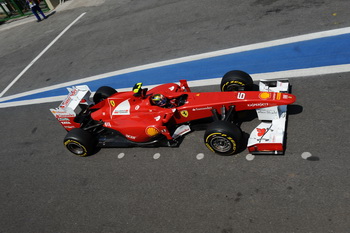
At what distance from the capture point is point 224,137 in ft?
17.2

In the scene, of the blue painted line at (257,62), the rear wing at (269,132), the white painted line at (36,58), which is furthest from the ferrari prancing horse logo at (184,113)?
the white painted line at (36,58)

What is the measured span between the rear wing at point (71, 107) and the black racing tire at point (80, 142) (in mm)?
448

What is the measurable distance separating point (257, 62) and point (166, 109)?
3678 millimetres

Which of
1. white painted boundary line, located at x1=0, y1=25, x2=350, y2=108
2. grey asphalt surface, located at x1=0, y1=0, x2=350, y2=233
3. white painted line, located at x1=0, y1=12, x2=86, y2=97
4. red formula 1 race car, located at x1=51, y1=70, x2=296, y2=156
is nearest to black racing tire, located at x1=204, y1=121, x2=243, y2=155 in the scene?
red formula 1 race car, located at x1=51, y1=70, x2=296, y2=156

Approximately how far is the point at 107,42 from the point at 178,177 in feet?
29.2

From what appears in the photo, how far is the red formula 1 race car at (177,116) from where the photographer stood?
17.6ft

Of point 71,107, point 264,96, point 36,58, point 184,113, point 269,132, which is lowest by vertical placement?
point 36,58

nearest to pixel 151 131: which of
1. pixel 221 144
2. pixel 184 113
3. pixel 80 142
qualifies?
pixel 184 113

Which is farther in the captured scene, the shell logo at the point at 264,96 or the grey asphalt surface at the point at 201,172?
the shell logo at the point at 264,96

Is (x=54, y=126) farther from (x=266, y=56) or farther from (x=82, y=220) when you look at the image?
(x=266, y=56)

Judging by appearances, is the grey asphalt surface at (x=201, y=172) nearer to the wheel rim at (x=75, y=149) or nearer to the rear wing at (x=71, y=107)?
the wheel rim at (x=75, y=149)

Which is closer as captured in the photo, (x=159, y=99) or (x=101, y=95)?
(x=159, y=99)

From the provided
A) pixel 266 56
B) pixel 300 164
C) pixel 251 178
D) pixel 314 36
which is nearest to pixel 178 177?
pixel 251 178

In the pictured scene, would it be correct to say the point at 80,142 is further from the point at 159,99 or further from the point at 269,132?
the point at 269,132
